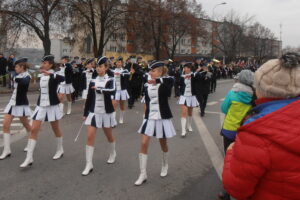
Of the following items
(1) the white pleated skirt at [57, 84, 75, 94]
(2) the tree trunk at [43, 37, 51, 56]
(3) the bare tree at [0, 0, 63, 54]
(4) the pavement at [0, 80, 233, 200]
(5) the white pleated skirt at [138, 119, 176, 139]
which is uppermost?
(3) the bare tree at [0, 0, 63, 54]

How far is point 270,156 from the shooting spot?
174cm

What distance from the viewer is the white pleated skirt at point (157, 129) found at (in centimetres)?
490

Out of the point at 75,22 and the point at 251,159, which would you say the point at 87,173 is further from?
the point at 75,22

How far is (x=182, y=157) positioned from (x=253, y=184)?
441 centimetres

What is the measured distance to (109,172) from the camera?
5.32 m

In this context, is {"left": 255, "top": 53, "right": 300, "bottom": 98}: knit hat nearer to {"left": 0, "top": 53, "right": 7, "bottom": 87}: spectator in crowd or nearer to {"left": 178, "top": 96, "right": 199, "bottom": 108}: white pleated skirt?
{"left": 178, "top": 96, "right": 199, "bottom": 108}: white pleated skirt

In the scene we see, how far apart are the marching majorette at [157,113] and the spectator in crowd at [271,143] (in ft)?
9.77

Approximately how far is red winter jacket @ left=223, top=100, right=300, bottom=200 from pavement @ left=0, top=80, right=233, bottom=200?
103 inches

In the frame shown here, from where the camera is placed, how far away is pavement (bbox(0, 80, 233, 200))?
4453mm

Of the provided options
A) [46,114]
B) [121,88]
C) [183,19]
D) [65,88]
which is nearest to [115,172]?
[46,114]

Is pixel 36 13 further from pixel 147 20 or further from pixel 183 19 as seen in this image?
pixel 183 19

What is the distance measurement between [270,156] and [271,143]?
0.07 m

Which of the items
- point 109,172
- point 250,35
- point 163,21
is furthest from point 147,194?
point 250,35

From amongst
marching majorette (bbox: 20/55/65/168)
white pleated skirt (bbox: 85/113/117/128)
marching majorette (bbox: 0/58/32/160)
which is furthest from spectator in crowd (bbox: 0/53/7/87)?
white pleated skirt (bbox: 85/113/117/128)
